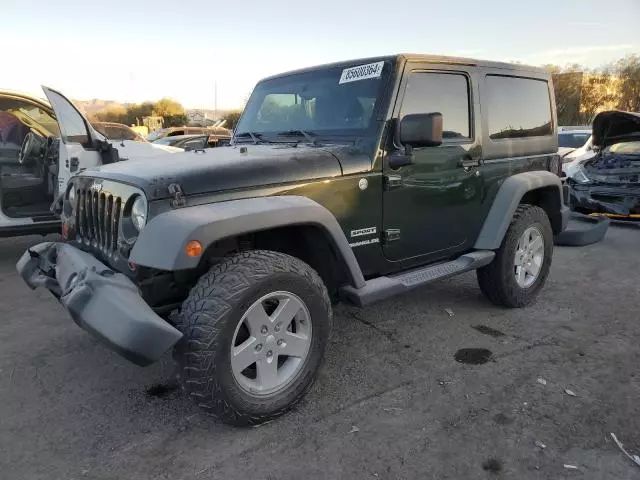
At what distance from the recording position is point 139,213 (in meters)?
2.74

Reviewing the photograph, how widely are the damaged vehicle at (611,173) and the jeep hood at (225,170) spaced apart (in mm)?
6477

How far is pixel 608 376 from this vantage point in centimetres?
334

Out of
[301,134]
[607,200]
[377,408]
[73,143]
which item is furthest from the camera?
[607,200]

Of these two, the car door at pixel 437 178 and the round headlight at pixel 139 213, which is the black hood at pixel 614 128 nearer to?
the car door at pixel 437 178

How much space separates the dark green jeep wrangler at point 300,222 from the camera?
2533 mm

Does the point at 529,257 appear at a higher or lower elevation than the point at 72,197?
lower

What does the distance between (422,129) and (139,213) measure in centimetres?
173

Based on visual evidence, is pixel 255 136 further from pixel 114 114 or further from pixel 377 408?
pixel 114 114

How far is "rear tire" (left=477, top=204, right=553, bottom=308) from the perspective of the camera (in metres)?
4.33

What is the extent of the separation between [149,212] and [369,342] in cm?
201

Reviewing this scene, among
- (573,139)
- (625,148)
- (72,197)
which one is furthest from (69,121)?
(573,139)

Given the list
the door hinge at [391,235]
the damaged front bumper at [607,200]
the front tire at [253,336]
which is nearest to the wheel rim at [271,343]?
the front tire at [253,336]

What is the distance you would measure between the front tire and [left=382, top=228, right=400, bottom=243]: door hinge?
761 millimetres

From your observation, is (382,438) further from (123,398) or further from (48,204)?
(48,204)
